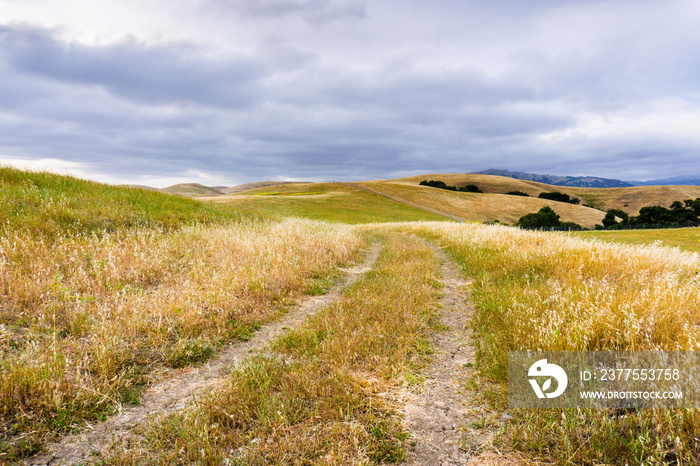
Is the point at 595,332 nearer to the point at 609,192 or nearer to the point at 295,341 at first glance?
the point at 295,341

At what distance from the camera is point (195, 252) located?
10.2 m

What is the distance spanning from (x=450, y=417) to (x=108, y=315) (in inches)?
226

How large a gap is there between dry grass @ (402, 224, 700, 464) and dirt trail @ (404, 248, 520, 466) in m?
0.26

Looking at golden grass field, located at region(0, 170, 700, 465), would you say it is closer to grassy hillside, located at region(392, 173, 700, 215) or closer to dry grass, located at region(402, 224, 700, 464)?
dry grass, located at region(402, 224, 700, 464)

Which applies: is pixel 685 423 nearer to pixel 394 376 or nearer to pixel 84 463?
pixel 394 376

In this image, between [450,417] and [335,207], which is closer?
[450,417]

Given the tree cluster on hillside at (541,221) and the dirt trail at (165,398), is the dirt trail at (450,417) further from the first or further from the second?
the tree cluster on hillside at (541,221)

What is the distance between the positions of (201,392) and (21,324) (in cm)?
403

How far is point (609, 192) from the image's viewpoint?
13950 cm

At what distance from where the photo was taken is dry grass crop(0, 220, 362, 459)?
364 cm
